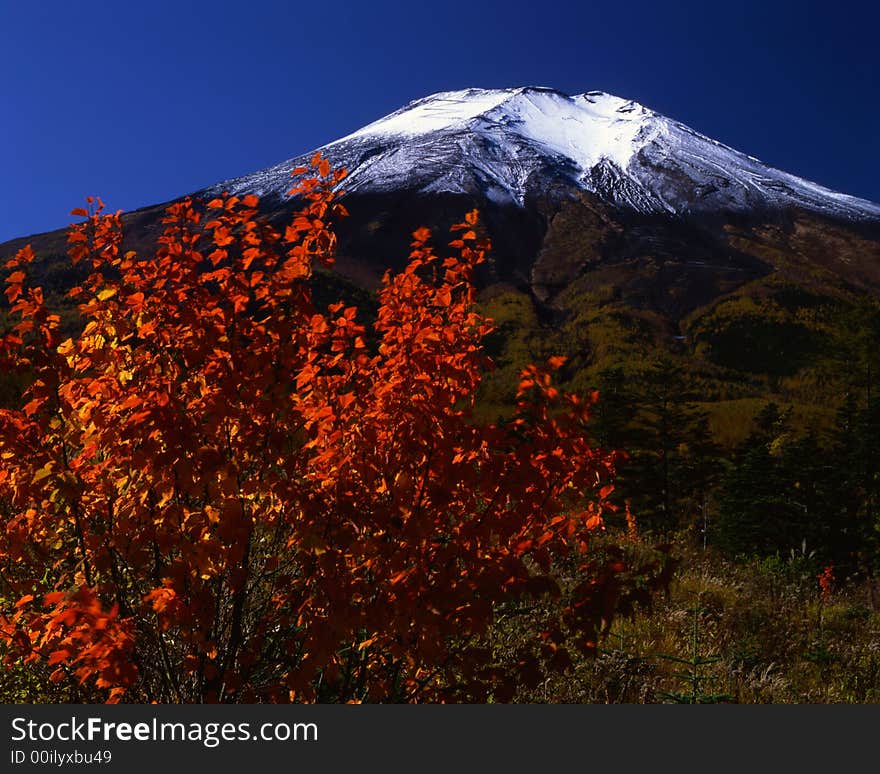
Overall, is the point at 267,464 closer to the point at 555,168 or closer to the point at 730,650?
the point at 730,650

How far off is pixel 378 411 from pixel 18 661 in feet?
8.19

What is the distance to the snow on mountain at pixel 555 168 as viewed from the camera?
158m

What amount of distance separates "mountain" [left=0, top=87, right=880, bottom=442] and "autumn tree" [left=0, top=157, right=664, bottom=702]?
51539 millimetres

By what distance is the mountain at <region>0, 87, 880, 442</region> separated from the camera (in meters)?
95.1

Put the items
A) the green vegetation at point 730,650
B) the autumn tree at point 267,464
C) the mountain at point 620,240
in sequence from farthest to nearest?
the mountain at point 620,240 → the green vegetation at point 730,650 → the autumn tree at point 267,464

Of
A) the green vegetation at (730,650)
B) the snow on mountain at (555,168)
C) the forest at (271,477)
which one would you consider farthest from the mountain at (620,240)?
the forest at (271,477)

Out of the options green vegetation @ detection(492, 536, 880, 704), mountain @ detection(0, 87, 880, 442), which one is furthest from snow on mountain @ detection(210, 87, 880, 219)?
green vegetation @ detection(492, 536, 880, 704)

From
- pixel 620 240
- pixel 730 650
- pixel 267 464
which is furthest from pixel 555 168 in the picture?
pixel 267 464

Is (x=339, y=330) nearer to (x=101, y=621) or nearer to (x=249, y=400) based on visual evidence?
(x=249, y=400)

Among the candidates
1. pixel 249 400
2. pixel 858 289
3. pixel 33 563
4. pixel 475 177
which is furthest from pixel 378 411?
pixel 475 177

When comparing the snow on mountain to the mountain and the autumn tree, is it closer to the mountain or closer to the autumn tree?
the mountain

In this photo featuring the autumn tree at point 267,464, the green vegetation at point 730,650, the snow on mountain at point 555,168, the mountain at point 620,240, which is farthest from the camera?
the snow on mountain at point 555,168

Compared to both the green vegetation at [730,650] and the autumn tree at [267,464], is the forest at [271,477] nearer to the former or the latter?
the autumn tree at [267,464]

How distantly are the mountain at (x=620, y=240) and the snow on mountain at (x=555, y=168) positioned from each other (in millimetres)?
579
